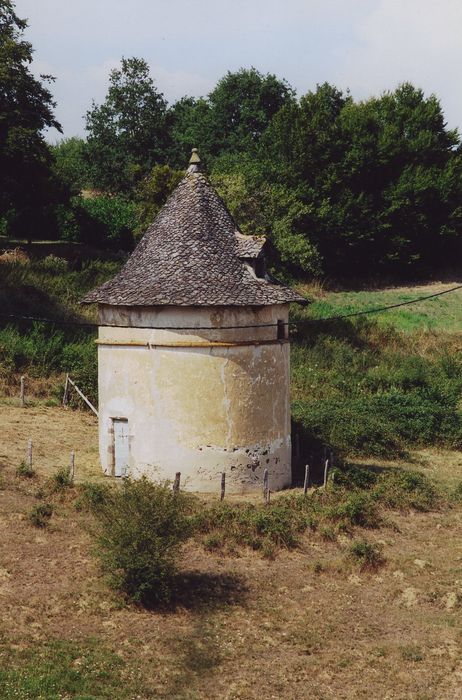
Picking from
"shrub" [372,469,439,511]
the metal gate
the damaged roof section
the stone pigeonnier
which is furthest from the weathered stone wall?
"shrub" [372,469,439,511]

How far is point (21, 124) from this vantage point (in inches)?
1612

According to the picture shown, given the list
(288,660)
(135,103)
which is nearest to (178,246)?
(288,660)

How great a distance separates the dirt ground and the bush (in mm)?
430

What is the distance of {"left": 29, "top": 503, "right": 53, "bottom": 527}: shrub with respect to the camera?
21016 mm

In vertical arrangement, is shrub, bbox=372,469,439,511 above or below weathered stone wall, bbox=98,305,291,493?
below

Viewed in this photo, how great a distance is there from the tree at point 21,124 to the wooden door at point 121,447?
18947 millimetres

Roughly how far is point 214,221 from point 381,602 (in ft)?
38.5

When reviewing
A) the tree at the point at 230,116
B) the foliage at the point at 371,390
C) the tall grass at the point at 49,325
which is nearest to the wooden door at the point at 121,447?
the foliage at the point at 371,390

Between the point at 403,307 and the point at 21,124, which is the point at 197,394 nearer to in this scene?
the point at 21,124

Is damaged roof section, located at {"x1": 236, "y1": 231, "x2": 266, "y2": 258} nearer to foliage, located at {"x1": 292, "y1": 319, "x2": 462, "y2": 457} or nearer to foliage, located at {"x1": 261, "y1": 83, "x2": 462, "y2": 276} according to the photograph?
foliage, located at {"x1": 292, "y1": 319, "x2": 462, "y2": 457}

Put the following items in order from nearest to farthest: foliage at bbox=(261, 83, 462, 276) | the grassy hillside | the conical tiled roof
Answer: the conical tiled roof < the grassy hillside < foliage at bbox=(261, 83, 462, 276)

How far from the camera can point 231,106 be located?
7556 cm

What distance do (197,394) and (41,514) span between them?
206 inches

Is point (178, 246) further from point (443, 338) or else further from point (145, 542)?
point (443, 338)
